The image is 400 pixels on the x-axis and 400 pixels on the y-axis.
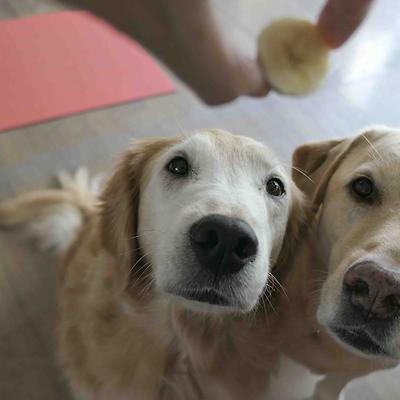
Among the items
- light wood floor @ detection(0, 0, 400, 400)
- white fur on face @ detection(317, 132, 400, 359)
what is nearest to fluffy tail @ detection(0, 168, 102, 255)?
light wood floor @ detection(0, 0, 400, 400)

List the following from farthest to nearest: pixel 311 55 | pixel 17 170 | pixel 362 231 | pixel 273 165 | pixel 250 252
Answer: pixel 17 170 → pixel 311 55 → pixel 273 165 → pixel 362 231 → pixel 250 252

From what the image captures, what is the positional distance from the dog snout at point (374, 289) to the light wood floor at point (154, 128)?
919mm

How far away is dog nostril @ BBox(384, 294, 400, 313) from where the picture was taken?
1.07 meters

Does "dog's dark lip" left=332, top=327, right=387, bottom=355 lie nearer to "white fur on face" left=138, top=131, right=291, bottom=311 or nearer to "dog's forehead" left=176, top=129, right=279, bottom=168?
"white fur on face" left=138, top=131, right=291, bottom=311

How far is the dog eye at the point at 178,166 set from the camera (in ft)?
4.31

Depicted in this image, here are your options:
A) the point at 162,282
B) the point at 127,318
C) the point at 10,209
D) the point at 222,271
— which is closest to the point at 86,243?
the point at 127,318

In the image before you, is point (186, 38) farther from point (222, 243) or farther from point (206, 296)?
point (206, 296)

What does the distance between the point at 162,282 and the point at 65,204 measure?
1074 mm

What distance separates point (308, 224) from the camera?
59.0 inches

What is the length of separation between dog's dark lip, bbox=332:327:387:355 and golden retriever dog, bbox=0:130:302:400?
0.66ft

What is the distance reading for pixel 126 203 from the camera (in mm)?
1425

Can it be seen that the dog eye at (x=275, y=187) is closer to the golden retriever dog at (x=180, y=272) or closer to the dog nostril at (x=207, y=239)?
the golden retriever dog at (x=180, y=272)

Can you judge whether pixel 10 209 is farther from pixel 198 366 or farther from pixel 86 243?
pixel 198 366

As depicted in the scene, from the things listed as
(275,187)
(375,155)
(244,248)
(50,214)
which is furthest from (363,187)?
(50,214)
